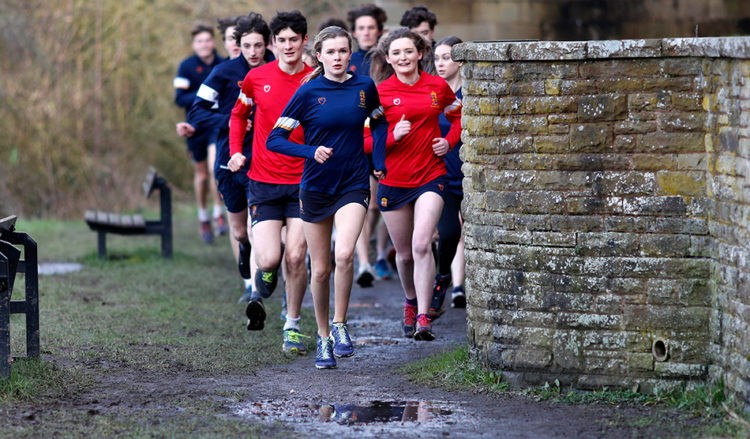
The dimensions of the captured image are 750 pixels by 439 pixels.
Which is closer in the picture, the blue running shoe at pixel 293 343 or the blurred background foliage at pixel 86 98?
the blue running shoe at pixel 293 343

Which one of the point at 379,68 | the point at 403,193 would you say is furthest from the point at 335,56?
the point at 403,193

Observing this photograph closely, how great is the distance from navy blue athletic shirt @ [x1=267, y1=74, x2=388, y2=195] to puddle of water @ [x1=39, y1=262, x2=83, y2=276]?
204 inches

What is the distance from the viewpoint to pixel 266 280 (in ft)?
30.2

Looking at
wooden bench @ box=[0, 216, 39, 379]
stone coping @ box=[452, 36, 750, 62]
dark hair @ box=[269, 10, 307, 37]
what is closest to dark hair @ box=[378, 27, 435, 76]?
dark hair @ box=[269, 10, 307, 37]

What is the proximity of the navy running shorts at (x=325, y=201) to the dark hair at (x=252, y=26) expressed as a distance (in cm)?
211

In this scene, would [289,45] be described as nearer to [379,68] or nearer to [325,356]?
[379,68]

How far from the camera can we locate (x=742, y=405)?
21.3 feet

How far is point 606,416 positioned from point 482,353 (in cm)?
104

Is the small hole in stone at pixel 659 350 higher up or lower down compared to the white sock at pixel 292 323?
higher up

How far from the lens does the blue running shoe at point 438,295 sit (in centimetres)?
972

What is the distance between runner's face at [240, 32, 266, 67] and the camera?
10.0 m

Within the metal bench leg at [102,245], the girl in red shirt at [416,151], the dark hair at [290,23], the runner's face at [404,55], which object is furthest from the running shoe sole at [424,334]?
the metal bench leg at [102,245]

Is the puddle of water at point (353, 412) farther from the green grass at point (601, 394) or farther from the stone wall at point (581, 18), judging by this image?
the stone wall at point (581, 18)

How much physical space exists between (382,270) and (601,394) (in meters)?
5.67
